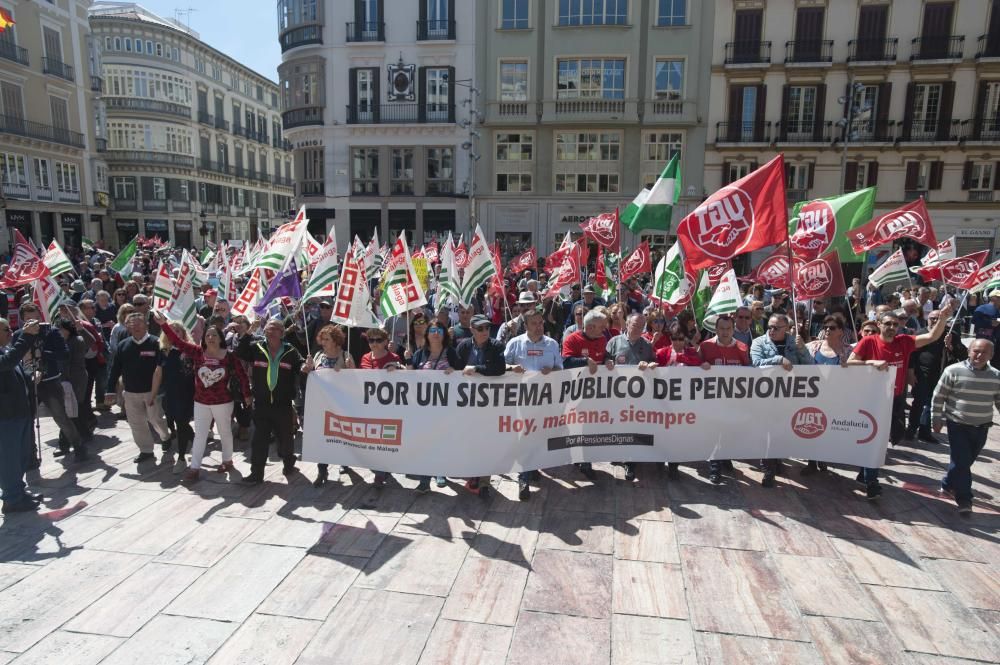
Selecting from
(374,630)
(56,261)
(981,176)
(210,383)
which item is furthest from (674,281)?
(981,176)

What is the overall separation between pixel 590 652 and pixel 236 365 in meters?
4.77

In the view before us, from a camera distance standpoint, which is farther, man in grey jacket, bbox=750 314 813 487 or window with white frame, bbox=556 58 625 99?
window with white frame, bbox=556 58 625 99

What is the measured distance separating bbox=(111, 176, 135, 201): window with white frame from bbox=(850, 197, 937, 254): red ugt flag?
51458mm

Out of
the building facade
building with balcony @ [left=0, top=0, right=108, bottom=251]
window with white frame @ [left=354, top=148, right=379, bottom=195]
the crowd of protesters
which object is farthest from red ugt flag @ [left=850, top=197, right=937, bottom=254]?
building with balcony @ [left=0, top=0, right=108, bottom=251]

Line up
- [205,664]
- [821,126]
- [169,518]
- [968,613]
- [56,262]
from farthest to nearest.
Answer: [821,126] < [56,262] < [169,518] < [968,613] < [205,664]

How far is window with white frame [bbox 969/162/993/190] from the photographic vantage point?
99.9 ft

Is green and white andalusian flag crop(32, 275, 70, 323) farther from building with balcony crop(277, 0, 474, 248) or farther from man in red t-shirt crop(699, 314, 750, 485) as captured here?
building with balcony crop(277, 0, 474, 248)

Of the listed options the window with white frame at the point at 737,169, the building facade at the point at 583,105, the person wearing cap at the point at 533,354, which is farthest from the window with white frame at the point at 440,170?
the person wearing cap at the point at 533,354

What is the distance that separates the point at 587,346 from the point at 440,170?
2838cm

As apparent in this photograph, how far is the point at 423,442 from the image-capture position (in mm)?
6281

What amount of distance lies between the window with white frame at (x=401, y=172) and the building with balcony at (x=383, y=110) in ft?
0.18

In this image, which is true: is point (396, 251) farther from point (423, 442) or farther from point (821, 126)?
point (821, 126)

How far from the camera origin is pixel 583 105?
3131cm

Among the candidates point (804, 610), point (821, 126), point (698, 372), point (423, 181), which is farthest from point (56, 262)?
point (821, 126)
